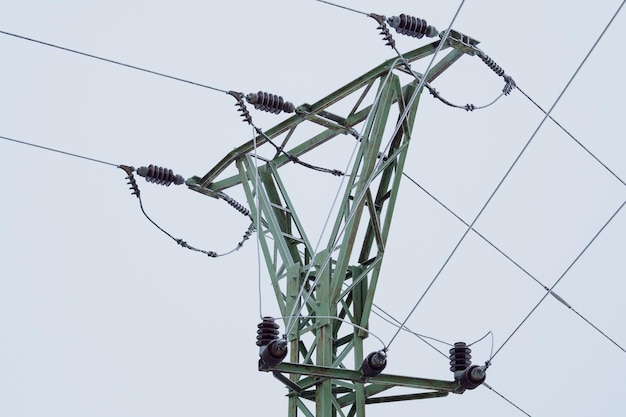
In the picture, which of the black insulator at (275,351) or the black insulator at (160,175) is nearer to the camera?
the black insulator at (275,351)

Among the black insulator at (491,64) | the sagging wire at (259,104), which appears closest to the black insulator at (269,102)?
the sagging wire at (259,104)

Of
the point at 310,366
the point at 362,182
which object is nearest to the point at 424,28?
the point at 362,182

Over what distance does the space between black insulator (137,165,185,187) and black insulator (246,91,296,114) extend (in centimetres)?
156

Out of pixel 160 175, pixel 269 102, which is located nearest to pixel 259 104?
pixel 269 102

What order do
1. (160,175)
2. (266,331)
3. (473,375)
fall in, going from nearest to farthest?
(266,331)
(473,375)
(160,175)

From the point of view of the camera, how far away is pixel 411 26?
40.7 ft

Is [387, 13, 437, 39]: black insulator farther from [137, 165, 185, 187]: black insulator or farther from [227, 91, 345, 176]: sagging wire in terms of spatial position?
[137, 165, 185, 187]: black insulator

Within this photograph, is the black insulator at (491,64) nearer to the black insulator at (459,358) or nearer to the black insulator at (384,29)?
the black insulator at (384,29)

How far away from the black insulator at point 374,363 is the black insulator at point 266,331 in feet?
2.84

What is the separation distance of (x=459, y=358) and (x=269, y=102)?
3.18 meters

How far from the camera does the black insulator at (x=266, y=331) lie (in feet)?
38.1

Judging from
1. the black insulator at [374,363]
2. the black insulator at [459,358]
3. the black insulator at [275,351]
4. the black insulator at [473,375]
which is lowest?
the black insulator at [275,351]

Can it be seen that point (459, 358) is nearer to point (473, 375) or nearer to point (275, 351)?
point (473, 375)

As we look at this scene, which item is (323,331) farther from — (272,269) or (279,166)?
(279,166)
